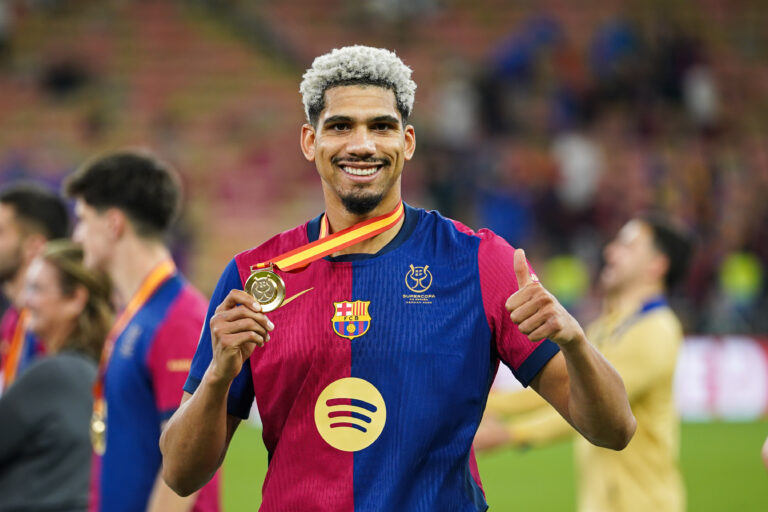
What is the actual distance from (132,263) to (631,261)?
283 cm

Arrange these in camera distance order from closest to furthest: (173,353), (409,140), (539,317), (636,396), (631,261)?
1. (539,317)
2. (409,140)
3. (173,353)
4. (636,396)
5. (631,261)

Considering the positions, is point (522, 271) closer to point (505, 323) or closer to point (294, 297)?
point (505, 323)

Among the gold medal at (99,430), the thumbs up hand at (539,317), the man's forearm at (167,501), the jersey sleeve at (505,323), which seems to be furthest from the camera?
the gold medal at (99,430)

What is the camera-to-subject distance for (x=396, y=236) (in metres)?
3.01

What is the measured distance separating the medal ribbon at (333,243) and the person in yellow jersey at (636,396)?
203cm

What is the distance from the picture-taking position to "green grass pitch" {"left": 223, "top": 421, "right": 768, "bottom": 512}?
1025 centimetres

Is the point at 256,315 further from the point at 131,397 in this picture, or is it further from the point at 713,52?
the point at 713,52

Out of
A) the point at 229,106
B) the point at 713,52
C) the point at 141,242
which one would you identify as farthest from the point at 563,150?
the point at 141,242

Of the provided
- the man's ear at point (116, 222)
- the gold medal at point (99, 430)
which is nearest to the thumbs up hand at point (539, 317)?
the gold medal at point (99, 430)

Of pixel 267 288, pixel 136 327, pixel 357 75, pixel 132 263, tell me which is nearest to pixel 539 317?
pixel 267 288

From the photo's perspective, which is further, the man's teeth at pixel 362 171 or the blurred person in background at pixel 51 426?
Result: the blurred person in background at pixel 51 426

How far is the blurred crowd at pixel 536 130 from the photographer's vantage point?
1722 cm

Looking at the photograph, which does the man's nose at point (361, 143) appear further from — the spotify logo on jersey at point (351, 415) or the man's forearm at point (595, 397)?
the man's forearm at point (595, 397)

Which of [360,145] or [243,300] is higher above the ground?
[360,145]
